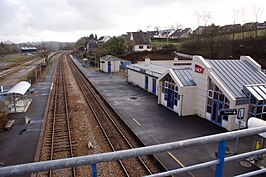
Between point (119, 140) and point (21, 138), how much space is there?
5.77 m

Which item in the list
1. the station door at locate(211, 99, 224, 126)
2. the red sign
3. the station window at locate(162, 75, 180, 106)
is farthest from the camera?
the station window at locate(162, 75, 180, 106)

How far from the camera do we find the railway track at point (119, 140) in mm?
9961

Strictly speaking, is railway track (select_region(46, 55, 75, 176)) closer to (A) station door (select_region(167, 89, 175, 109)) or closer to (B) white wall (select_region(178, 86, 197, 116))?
(A) station door (select_region(167, 89, 175, 109))

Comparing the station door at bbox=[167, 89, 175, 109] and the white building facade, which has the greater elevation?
the white building facade

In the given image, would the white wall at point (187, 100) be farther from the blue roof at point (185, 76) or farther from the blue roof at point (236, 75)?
the blue roof at point (236, 75)

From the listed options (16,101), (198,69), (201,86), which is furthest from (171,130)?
(16,101)

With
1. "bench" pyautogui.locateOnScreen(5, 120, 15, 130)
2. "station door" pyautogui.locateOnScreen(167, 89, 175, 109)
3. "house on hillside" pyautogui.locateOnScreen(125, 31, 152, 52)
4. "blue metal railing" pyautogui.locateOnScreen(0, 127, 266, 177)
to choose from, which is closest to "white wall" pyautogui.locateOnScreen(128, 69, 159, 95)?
"station door" pyautogui.locateOnScreen(167, 89, 175, 109)

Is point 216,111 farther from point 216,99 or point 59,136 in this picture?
point 59,136

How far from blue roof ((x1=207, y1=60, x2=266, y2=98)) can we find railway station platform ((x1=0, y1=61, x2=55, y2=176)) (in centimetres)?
1284

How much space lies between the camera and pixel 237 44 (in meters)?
44.6

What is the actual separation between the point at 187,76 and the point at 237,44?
103 feet

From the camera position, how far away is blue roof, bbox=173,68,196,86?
18159mm

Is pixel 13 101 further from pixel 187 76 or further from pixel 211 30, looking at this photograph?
pixel 211 30

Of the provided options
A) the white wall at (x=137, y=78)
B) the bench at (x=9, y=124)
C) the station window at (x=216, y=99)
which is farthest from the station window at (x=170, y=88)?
the bench at (x=9, y=124)
